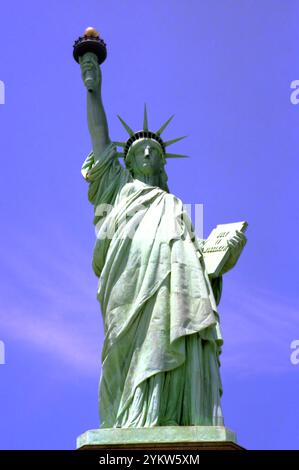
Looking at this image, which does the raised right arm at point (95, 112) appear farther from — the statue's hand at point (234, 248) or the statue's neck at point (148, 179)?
the statue's hand at point (234, 248)

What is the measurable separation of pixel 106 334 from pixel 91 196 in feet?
9.21

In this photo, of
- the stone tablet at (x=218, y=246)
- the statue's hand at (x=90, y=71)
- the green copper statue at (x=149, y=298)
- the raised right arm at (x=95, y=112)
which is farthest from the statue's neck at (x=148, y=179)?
the statue's hand at (x=90, y=71)

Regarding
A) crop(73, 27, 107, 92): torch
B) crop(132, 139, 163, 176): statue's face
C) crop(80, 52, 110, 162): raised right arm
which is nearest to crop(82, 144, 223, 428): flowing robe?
crop(132, 139, 163, 176): statue's face

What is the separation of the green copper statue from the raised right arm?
0.7 inches

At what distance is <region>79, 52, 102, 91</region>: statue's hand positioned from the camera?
1886 centimetres

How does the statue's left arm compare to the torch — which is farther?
the torch

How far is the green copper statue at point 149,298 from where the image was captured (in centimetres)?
1612

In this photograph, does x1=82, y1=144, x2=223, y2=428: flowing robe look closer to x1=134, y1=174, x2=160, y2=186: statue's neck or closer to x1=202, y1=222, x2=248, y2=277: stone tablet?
x1=202, y1=222, x2=248, y2=277: stone tablet

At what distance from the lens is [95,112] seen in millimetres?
18703

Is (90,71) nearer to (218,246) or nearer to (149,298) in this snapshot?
(218,246)

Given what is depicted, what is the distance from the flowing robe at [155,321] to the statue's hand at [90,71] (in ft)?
7.15

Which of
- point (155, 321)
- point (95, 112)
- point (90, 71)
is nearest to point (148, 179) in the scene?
point (95, 112)
